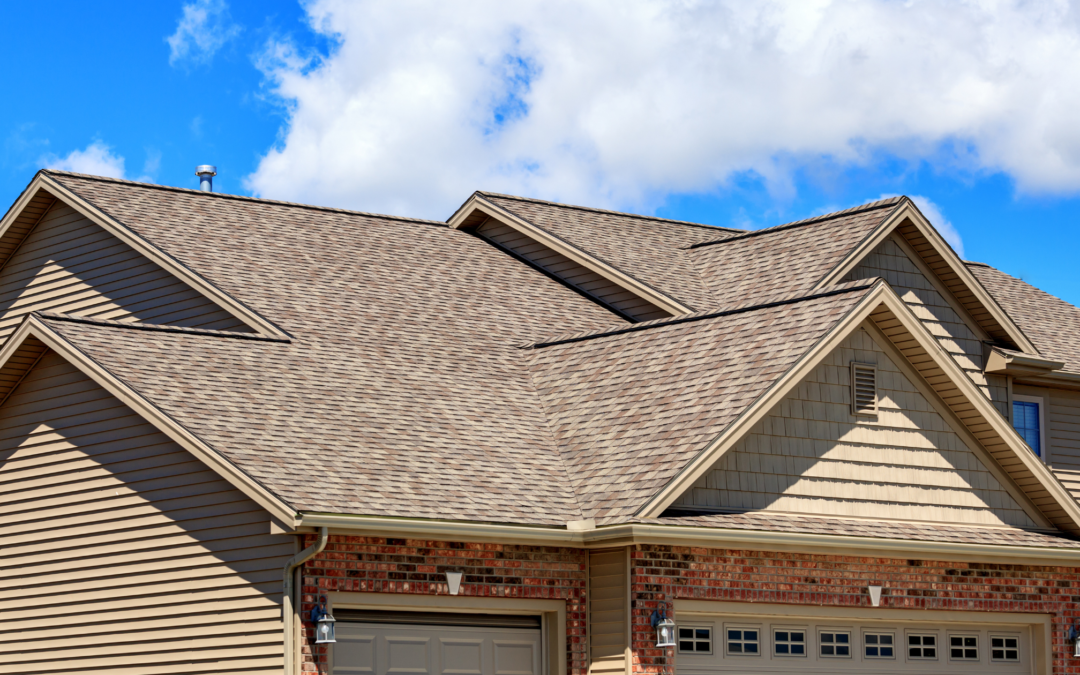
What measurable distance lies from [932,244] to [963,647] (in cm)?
582

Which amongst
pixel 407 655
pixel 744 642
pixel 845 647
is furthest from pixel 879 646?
pixel 407 655

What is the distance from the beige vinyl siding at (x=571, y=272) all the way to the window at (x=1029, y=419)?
5584mm

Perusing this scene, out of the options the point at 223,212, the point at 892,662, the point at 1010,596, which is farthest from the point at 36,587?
the point at 1010,596

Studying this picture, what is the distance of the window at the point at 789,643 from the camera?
48.9 feet

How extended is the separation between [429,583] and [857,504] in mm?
4912

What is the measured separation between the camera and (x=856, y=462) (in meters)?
15.6

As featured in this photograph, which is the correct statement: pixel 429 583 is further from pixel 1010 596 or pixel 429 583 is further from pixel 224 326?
pixel 1010 596

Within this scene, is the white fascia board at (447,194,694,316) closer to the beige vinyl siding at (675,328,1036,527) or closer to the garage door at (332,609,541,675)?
the beige vinyl siding at (675,328,1036,527)

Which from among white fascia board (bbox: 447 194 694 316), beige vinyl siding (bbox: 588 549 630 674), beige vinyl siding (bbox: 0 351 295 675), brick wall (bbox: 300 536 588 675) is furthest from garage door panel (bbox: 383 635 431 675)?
white fascia board (bbox: 447 194 694 316)

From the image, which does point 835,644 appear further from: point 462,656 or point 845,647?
point 462,656

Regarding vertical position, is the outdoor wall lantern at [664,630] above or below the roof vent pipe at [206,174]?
below

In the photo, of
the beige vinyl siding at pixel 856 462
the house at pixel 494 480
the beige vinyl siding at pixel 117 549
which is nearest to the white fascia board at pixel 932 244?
the house at pixel 494 480

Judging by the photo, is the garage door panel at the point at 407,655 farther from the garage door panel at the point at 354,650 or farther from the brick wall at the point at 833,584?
the brick wall at the point at 833,584

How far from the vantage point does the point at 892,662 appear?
15.6m
